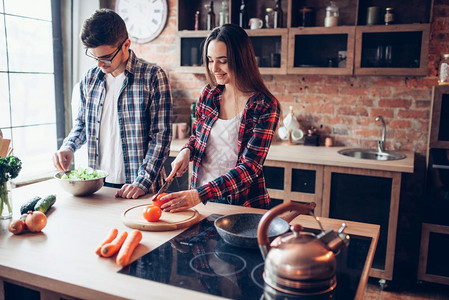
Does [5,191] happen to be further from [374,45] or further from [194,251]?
[374,45]

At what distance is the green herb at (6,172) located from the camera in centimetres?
154

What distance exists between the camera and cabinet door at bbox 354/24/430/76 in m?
3.01

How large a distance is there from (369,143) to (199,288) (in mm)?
2799

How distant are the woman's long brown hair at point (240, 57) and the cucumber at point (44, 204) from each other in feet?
3.18

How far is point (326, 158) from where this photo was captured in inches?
120

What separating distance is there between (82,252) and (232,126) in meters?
0.91

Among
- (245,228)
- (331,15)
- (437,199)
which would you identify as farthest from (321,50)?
(245,228)

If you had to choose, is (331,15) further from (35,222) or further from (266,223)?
(35,222)

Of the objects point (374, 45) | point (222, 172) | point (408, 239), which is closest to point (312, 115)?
point (374, 45)

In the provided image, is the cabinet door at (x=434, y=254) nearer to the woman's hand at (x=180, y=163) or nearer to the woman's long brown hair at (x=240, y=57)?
the woman's long brown hair at (x=240, y=57)

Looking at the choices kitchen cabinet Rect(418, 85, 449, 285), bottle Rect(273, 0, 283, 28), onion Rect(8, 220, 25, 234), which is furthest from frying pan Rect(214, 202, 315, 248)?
bottle Rect(273, 0, 283, 28)

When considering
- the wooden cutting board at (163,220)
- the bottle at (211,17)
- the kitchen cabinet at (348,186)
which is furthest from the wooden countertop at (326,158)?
the wooden cutting board at (163,220)

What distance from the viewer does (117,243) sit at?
51.9 inches

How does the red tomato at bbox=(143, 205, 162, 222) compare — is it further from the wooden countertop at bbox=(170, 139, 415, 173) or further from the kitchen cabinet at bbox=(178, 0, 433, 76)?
the kitchen cabinet at bbox=(178, 0, 433, 76)
